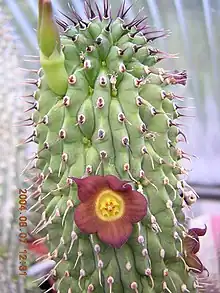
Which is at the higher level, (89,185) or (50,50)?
(50,50)

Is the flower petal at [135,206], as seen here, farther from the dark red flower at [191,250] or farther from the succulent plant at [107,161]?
the dark red flower at [191,250]

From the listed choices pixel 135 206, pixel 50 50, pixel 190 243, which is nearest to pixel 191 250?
pixel 190 243

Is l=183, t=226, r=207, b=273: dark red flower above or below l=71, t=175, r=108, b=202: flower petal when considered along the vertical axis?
below

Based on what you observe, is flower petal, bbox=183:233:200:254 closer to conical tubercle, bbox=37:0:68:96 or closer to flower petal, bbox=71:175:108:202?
flower petal, bbox=71:175:108:202

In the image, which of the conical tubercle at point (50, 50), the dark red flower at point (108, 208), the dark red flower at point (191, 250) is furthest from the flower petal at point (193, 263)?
the conical tubercle at point (50, 50)

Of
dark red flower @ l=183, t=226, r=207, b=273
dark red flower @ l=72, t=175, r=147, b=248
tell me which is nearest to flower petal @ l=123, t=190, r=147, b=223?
dark red flower @ l=72, t=175, r=147, b=248

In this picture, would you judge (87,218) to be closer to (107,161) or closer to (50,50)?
(107,161)
